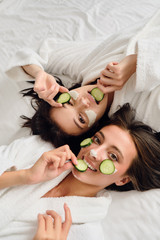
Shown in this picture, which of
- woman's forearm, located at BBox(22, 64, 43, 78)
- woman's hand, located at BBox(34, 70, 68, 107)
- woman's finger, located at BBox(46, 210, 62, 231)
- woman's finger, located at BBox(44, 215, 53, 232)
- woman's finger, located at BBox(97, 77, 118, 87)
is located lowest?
woman's finger, located at BBox(46, 210, 62, 231)

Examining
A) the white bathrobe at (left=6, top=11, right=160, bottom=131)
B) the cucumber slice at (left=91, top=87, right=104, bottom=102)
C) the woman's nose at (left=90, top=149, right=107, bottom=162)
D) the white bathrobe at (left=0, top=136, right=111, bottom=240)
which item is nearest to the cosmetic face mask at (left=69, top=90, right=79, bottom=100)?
the cucumber slice at (left=91, top=87, right=104, bottom=102)

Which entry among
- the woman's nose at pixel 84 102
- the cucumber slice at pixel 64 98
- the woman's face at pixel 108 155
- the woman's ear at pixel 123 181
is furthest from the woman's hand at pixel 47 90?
the woman's ear at pixel 123 181

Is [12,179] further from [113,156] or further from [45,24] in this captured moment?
[45,24]

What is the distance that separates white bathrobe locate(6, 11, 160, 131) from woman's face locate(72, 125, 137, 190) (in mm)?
303

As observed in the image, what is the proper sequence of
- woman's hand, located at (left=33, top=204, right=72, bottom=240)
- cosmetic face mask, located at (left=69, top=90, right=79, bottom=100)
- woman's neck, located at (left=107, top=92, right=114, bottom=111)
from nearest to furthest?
1. woman's hand, located at (left=33, top=204, right=72, bottom=240)
2. cosmetic face mask, located at (left=69, top=90, right=79, bottom=100)
3. woman's neck, located at (left=107, top=92, right=114, bottom=111)

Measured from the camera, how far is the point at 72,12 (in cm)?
246

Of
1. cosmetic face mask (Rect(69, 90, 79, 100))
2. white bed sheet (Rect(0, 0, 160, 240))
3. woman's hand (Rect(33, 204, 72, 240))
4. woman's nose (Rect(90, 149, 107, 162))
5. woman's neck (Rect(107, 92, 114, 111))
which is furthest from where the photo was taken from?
white bed sheet (Rect(0, 0, 160, 240))

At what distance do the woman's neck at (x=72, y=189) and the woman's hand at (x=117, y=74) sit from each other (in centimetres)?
64

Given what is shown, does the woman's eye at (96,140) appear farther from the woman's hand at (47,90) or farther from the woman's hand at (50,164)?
the woman's hand at (47,90)

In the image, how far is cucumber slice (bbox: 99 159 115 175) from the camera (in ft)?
4.20

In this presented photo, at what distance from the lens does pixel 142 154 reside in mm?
1400

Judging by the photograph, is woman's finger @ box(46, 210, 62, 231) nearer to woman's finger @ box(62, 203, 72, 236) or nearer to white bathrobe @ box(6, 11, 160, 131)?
woman's finger @ box(62, 203, 72, 236)

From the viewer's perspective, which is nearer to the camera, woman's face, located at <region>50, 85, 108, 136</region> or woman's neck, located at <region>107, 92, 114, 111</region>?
woman's face, located at <region>50, 85, 108, 136</region>

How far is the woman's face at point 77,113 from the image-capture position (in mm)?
1475
